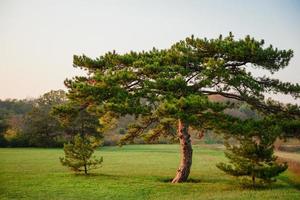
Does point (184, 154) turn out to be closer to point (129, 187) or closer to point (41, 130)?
point (129, 187)

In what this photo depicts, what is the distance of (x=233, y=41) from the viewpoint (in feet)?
71.6

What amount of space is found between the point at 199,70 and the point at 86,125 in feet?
153

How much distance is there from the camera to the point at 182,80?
2078 centimetres

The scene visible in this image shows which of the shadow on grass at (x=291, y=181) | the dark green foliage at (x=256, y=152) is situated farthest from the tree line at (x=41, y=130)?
the dark green foliage at (x=256, y=152)

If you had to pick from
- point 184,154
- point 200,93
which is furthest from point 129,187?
point 200,93

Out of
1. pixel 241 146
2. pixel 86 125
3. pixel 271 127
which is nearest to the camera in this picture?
pixel 271 127

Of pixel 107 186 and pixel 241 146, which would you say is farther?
pixel 107 186

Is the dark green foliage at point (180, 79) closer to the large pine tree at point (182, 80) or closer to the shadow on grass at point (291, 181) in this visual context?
the large pine tree at point (182, 80)

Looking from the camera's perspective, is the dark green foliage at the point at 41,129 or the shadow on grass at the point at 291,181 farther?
the dark green foliage at the point at 41,129

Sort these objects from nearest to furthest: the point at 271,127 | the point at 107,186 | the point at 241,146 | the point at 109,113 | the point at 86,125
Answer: the point at 271,127 < the point at 241,146 < the point at 107,186 < the point at 109,113 < the point at 86,125

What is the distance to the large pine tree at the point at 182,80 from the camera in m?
20.7

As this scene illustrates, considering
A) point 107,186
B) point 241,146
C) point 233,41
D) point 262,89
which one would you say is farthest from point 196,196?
point 233,41

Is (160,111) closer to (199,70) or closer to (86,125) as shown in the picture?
(199,70)

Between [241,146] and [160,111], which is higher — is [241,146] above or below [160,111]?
below
